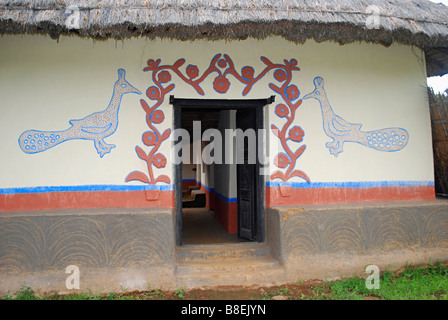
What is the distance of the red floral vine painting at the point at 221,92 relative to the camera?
3.66 meters

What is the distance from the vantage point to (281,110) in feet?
12.6

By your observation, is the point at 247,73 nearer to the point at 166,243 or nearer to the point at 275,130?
the point at 275,130

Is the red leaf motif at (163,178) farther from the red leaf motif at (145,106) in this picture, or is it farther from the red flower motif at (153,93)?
the red flower motif at (153,93)

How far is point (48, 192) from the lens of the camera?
352 centimetres

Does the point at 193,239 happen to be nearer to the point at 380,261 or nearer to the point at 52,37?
the point at 380,261

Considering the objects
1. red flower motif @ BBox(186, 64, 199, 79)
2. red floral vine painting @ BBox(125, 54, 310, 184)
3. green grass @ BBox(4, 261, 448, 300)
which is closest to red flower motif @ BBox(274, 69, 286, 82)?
red floral vine painting @ BBox(125, 54, 310, 184)

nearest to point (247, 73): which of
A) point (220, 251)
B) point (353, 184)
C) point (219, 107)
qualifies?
point (219, 107)

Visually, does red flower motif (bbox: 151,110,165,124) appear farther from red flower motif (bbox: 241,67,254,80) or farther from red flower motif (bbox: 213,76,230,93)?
red flower motif (bbox: 241,67,254,80)

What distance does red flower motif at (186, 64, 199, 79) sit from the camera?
3.78m

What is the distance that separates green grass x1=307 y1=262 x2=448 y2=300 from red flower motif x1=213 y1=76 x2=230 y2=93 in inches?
97.9

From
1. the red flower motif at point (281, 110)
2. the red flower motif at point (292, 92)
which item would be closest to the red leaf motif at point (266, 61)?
the red flower motif at point (292, 92)

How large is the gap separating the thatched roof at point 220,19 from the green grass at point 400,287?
270cm

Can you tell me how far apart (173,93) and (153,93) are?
9.2 inches

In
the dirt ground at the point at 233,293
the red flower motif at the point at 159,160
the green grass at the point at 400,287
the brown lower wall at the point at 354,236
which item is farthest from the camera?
the red flower motif at the point at 159,160
